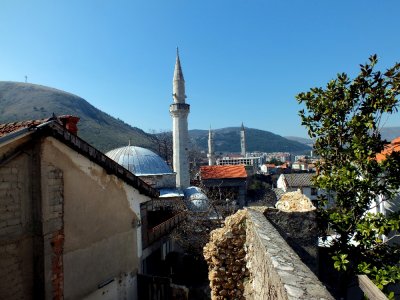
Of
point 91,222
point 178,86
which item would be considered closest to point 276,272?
point 91,222

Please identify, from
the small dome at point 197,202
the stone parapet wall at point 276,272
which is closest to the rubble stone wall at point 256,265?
the stone parapet wall at point 276,272

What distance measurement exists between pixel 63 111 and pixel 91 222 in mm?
135086

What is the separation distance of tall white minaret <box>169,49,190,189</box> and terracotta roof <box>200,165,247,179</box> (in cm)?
990

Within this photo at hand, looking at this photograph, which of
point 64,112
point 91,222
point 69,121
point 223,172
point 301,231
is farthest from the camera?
point 64,112

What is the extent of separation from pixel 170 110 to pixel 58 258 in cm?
2609

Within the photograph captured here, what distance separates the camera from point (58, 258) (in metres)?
6.27

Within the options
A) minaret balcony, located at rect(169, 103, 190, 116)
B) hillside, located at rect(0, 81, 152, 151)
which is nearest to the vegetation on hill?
hillside, located at rect(0, 81, 152, 151)

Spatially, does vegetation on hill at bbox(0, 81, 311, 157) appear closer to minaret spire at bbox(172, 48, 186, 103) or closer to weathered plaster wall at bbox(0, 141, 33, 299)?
minaret spire at bbox(172, 48, 186, 103)

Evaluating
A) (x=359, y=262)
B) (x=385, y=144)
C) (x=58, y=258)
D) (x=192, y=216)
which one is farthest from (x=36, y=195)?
(x=192, y=216)

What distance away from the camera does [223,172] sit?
41.9 meters

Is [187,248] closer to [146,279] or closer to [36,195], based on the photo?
[146,279]

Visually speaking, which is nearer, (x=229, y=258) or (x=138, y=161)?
(x=229, y=258)

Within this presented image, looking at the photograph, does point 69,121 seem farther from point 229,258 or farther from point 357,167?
point 357,167

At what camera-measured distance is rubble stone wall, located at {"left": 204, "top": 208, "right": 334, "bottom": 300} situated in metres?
3.11
